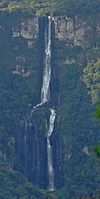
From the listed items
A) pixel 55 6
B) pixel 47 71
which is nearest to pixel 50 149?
pixel 47 71

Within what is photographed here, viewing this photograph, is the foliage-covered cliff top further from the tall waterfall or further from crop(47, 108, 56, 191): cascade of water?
crop(47, 108, 56, 191): cascade of water

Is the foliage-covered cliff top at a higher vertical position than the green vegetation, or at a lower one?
higher

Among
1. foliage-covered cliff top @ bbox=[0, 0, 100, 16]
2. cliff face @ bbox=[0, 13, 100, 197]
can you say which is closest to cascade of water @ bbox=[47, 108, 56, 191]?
cliff face @ bbox=[0, 13, 100, 197]

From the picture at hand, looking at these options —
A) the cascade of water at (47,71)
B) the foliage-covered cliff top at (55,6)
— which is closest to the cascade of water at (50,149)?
the cascade of water at (47,71)

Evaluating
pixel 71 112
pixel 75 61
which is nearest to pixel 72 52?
pixel 75 61

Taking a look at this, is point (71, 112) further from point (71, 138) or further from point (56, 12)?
point (56, 12)

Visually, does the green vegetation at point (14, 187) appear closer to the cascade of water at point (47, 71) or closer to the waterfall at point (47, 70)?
the cascade of water at point (47, 71)
